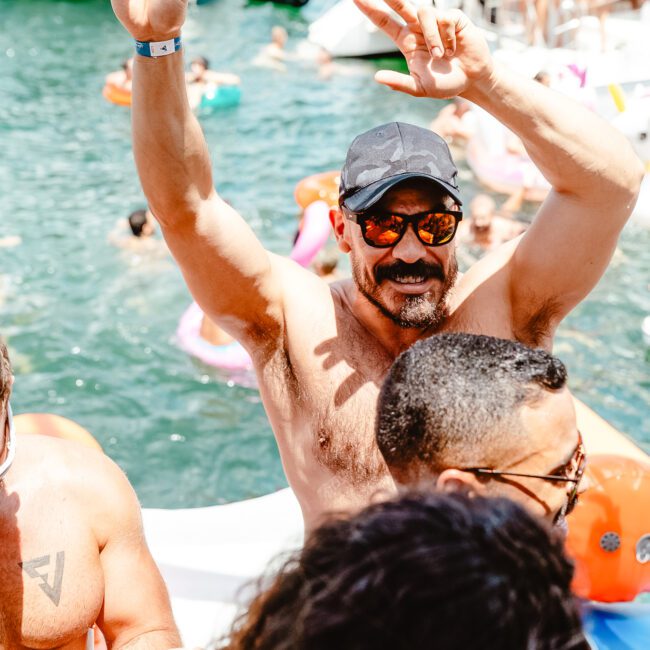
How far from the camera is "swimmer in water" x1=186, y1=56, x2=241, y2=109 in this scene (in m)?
11.1

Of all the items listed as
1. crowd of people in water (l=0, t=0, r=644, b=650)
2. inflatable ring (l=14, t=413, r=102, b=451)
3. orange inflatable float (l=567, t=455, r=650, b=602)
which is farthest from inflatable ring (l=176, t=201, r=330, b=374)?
crowd of people in water (l=0, t=0, r=644, b=650)

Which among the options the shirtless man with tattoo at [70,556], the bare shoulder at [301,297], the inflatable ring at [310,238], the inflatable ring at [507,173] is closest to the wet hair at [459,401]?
the bare shoulder at [301,297]

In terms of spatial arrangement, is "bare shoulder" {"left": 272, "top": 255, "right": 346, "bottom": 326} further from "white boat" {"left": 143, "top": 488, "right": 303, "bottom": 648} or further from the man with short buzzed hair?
"white boat" {"left": 143, "top": 488, "right": 303, "bottom": 648}

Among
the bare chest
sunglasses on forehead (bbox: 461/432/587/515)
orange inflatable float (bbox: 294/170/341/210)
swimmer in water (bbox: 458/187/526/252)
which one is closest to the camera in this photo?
sunglasses on forehead (bbox: 461/432/587/515)

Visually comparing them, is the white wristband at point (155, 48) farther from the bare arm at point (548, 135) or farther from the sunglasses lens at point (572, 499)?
the sunglasses lens at point (572, 499)

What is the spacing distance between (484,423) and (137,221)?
6.48 meters

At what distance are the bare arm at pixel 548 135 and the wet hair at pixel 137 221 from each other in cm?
588

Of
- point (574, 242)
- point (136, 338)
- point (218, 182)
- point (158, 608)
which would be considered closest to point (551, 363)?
point (574, 242)

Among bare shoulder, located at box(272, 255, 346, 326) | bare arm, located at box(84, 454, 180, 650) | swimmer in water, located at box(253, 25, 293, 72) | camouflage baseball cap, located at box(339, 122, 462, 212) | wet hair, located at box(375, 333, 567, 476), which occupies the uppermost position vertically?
camouflage baseball cap, located at box(339, 122, 462, 212)

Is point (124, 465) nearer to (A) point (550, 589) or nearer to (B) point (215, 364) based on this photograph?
(B) point (215, 364)

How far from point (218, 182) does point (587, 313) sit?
4403 millimetres

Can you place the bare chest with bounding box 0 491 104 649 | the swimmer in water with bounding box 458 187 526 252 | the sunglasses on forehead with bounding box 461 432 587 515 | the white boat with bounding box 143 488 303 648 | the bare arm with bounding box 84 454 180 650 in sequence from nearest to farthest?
the sunglasses on forehead with bounding box 461 432 587 515
the bare chest with bounding box 0 491 104 649
the bare arm with bounding box 84 454 180 650
the white boat with bounding box 143 488 303 648
the swimmer in water with bounding box 458 187 526 252

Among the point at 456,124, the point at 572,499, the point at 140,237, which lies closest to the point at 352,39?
the point at 456,124

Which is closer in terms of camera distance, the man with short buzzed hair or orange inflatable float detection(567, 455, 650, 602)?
the man with short buzzed hair
